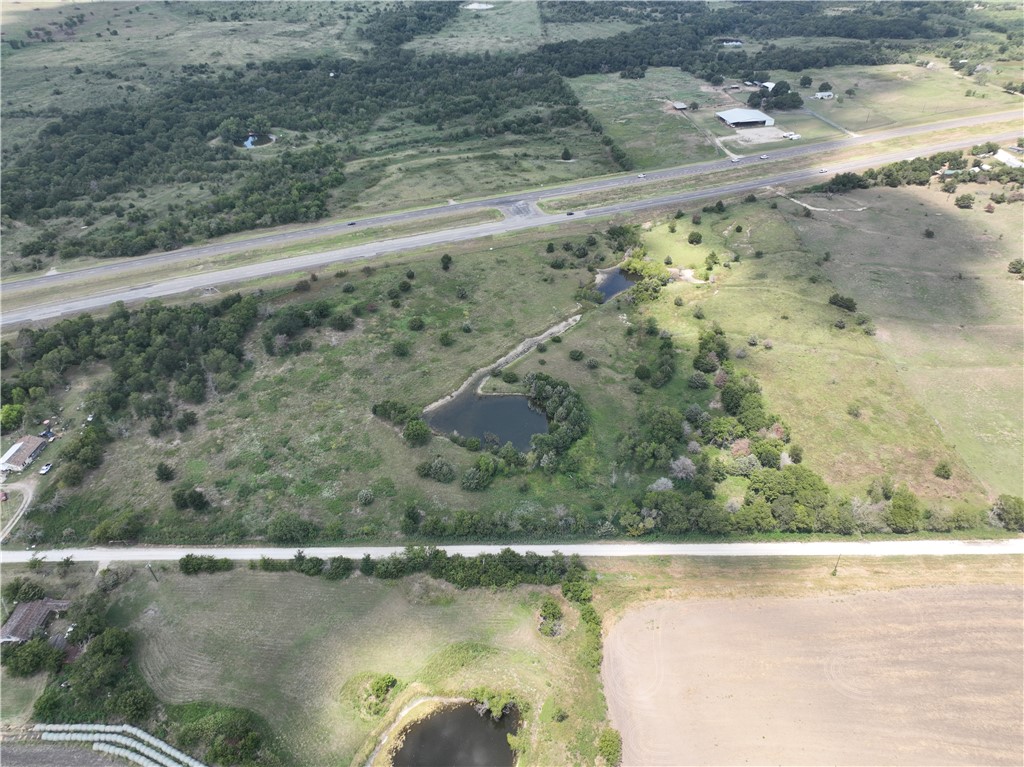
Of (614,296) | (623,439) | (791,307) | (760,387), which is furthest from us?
(614,296)

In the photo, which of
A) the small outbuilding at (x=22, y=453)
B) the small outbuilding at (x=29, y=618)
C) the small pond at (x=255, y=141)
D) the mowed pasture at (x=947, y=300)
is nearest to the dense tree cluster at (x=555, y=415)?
the mowed pasture at (x=947, y=300)

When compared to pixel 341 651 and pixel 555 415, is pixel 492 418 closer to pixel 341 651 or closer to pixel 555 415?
pixel 555 415

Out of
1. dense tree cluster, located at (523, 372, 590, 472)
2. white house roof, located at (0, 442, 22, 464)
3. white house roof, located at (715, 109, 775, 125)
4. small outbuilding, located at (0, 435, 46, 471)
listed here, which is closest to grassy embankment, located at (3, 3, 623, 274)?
white house roof, located at (715, 109, 775, 125)

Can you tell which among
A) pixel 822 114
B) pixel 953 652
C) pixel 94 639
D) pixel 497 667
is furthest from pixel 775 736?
pixel 822 114

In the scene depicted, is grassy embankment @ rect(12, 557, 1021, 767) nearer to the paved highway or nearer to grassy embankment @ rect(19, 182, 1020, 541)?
grassy embankment @ rect(19, 182, 1020, 541)

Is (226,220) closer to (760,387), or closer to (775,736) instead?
(760,387)

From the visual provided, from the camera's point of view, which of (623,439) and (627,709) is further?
(623,439)
